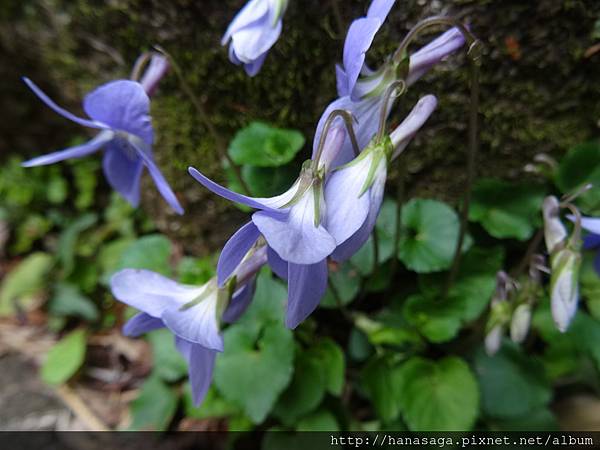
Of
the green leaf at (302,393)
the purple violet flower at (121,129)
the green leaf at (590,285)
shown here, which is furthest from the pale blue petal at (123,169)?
the green leaf at (590,285)

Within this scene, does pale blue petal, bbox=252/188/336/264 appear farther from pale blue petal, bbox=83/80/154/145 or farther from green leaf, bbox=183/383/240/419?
green leaf, bbox=183/383/240/419

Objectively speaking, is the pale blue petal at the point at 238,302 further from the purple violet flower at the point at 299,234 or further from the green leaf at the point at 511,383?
the green leaf at the point at 511,383

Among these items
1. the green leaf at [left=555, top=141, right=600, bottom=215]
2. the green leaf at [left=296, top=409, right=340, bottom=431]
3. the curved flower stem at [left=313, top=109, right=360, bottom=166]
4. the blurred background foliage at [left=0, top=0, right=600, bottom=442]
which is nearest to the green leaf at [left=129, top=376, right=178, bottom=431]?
the blurred background foliage at [left=0, top=0, right=600, bottom=442]

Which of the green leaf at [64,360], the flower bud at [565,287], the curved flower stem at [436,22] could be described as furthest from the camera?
the green leaf at [64,360]

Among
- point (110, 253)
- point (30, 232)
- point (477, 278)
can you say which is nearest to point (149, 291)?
point (477, 278)

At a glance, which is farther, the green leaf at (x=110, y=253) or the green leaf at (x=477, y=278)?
the green leaf at (x=110, y=253)

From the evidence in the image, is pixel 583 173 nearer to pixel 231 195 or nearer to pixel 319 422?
pixel 319 422
